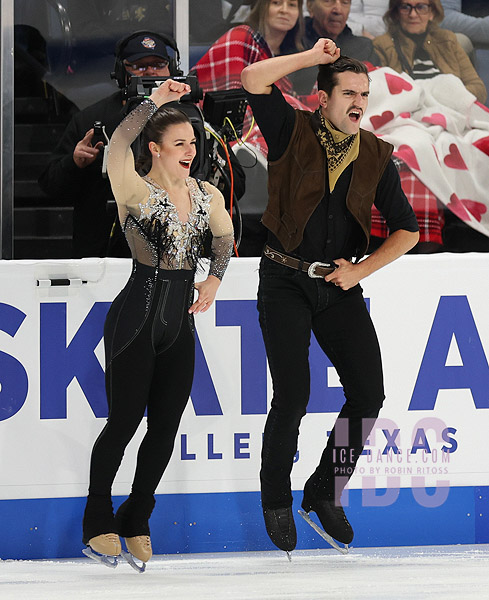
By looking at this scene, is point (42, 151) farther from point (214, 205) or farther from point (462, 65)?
point (462, 65)

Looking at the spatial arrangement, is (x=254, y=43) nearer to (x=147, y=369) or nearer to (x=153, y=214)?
(x=153, y=214)

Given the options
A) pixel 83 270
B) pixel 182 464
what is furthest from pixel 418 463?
pixel 83 270

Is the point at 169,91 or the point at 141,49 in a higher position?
the point at 141,49

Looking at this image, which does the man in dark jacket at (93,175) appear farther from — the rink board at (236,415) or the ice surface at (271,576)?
the ice surface at (271,576)

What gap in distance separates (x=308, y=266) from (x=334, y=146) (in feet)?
1.37

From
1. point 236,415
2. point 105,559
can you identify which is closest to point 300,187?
point 236,415

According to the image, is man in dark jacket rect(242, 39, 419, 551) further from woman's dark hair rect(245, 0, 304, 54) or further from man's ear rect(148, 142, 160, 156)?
woman's dark hair rect(245, 0, 304, 54)

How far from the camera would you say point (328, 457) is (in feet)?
11.0

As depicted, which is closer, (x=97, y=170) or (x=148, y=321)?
(x=148, y=321)

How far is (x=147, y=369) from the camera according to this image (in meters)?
3.10

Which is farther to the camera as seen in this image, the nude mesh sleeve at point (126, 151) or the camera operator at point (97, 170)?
the camera operator at point (97, 170)

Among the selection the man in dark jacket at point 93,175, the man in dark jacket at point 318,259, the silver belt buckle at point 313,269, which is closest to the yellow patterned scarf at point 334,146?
the man in dark jacket at point 318,259

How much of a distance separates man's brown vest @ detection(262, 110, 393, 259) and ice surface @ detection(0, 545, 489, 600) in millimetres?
1119

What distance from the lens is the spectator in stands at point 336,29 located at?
5.24 m
